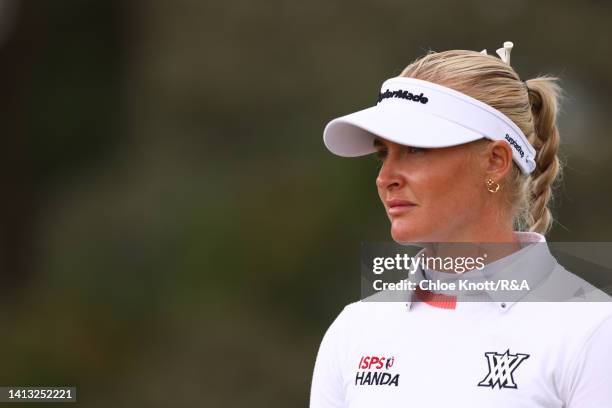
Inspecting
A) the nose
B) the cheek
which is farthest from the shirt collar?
the nose

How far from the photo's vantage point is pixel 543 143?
308 centimetres

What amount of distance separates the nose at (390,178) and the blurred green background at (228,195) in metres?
5.95

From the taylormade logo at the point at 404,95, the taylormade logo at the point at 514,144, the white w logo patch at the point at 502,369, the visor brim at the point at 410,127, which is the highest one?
the taylormade logo at the point at 404,95

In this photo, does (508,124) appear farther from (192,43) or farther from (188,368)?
(192,43)

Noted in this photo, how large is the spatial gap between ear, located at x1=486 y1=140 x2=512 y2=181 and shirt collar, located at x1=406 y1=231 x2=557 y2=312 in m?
0.17

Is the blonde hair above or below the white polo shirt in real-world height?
above

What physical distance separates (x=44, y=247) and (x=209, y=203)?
2.31m

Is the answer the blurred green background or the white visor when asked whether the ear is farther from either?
the blurred green background

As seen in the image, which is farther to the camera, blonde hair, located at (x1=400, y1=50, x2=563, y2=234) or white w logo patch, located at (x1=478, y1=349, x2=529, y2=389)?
blonde hair, located at (x1=400, y1=50, x2=563, y2=234)

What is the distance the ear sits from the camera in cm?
288

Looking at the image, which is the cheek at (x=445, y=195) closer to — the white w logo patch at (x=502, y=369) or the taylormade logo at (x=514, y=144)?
the taylormade logo at (x=514, y=144)

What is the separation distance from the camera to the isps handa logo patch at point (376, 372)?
2805 mm

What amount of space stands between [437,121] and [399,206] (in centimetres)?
22

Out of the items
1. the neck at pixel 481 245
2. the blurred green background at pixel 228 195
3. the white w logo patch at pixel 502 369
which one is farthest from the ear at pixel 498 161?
the blurred green background at pixel 228 195
